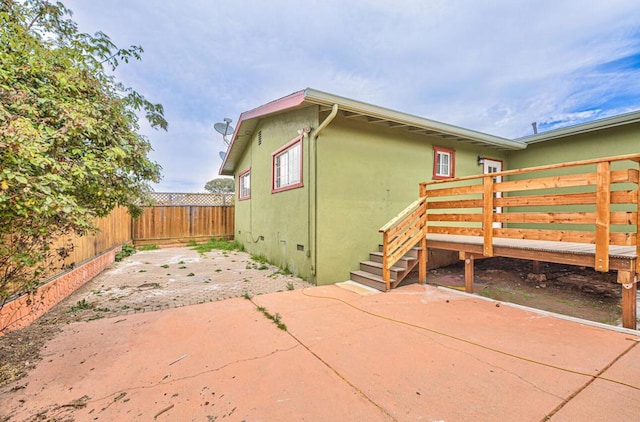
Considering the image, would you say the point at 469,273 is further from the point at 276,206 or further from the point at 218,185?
the point at 218,185

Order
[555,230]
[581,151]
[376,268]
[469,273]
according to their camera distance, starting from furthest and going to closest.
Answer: [581,151] < [376,268] < [469,273] < [555,230]

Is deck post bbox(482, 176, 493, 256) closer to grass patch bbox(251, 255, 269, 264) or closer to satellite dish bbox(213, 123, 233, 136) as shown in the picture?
grass patch bbox(251, 255, 269, 264)

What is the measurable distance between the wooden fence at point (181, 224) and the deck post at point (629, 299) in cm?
1188

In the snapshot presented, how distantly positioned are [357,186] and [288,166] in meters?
1.88

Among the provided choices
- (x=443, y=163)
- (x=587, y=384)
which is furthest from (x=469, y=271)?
(x=443, y=163)

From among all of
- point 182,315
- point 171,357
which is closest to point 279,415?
point 171,357

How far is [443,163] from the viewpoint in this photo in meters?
6.93

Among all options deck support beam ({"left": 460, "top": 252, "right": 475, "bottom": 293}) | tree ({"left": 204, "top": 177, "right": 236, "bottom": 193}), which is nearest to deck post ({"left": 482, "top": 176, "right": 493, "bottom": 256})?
A: deck support beam ({"left": 460, "top": 252, "right": 475, "bottom": 293})

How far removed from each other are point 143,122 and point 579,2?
31.5 ft

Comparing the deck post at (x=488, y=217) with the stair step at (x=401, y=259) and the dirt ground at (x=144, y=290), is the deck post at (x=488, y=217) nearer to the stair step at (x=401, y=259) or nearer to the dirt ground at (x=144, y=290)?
the stair step at (x=401, y=259)

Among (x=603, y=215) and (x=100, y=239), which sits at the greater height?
(x=603, y=215)

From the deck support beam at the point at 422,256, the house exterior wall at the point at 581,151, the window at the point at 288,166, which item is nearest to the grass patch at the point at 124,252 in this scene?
the window at the point at 288,166

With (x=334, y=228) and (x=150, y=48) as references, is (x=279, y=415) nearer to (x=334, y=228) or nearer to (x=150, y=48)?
(x=334, y=228)

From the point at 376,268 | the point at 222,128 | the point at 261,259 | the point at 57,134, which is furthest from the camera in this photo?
the point at 222,128
